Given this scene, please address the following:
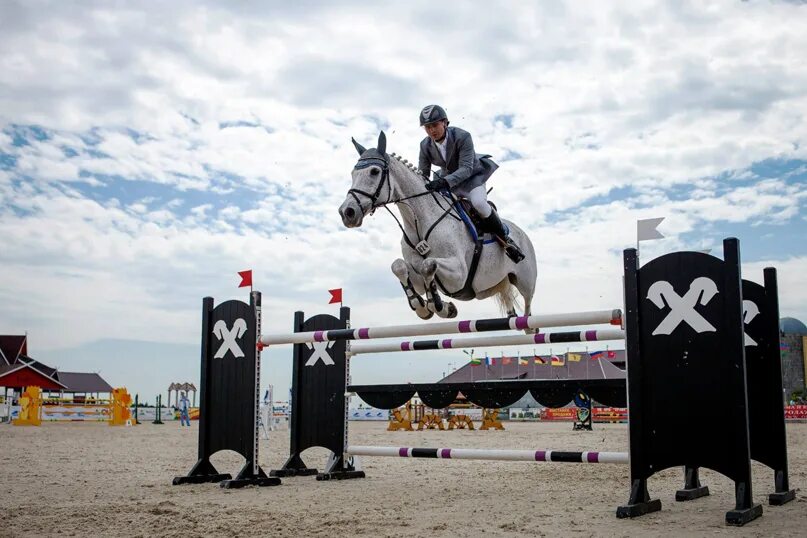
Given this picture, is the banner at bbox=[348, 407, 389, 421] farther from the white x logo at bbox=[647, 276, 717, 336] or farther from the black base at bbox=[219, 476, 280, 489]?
the white x logo at bbox=[647, 276, 717, 336]

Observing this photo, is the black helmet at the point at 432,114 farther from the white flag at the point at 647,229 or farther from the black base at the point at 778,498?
the black base at the point at 778,498

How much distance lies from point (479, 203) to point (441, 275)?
77 centimetres

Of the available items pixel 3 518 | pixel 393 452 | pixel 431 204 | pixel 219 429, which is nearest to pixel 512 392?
pixel 393 452

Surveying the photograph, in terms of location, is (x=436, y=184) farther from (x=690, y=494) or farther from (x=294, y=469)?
(x=294, y=469)

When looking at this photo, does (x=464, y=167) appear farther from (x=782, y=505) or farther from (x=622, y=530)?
(x=782, y=505)

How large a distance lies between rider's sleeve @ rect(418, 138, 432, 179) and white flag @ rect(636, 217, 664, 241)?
1.63 metres

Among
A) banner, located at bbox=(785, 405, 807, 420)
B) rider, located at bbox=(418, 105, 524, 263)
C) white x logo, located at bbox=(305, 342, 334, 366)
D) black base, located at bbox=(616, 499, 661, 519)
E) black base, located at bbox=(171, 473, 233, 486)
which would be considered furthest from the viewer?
banner, located at bbox=(785, 405, 807, 420)

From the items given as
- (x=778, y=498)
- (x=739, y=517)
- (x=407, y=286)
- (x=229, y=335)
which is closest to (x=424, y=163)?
(x=407, y=286)

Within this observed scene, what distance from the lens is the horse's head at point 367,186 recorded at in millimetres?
4453

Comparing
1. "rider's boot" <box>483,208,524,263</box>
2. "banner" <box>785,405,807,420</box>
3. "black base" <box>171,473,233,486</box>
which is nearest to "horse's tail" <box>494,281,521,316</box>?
"rider's boot" <box>483,208,524,263</box>

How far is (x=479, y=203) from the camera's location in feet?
17.1

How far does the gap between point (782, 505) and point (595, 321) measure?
1.62 m

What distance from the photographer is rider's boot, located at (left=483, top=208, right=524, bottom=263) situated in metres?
5.30

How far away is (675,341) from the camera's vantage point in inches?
164
